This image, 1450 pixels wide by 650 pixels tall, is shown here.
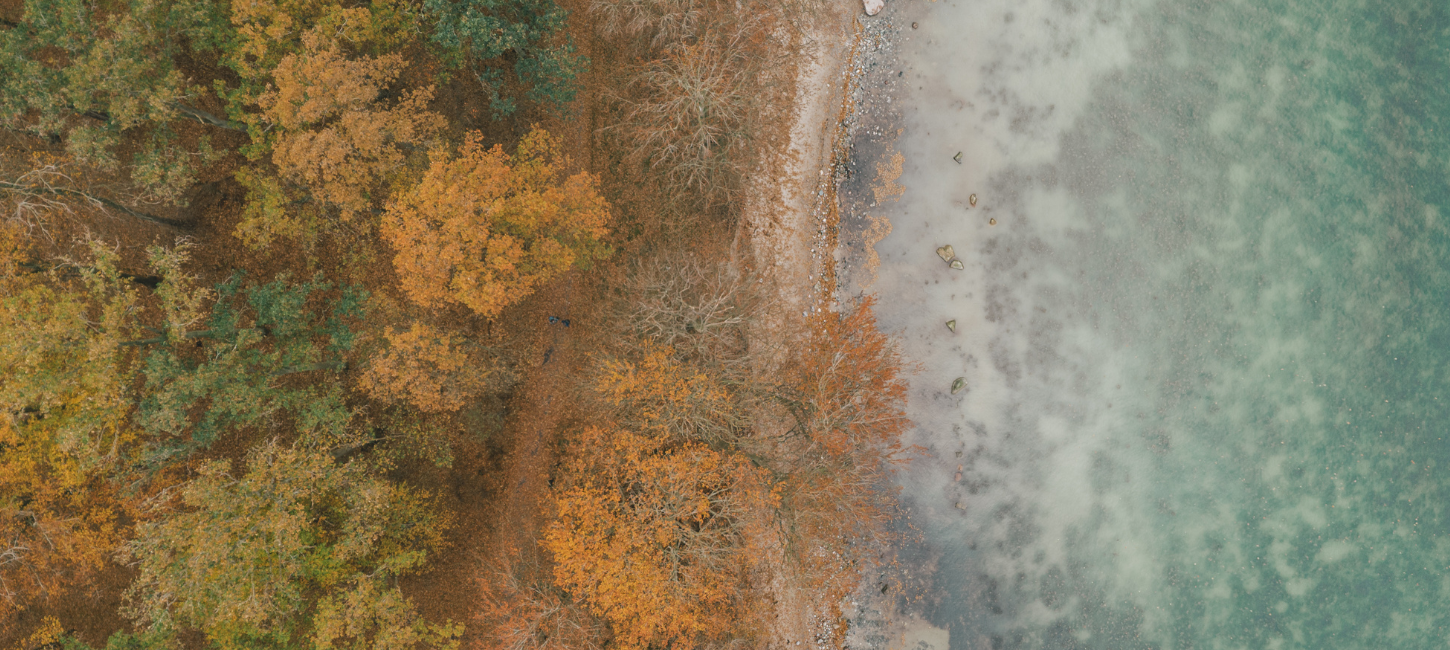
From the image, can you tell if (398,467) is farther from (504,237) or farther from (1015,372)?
(1015,372)

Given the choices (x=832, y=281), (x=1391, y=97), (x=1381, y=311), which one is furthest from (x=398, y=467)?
(x=1391, y=97)

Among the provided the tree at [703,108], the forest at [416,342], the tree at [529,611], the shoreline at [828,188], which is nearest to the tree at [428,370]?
the forest at [416,342]

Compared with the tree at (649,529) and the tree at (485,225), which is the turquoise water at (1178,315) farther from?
the tree at (485,225)

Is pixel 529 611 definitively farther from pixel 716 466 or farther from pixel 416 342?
pixel 416 342

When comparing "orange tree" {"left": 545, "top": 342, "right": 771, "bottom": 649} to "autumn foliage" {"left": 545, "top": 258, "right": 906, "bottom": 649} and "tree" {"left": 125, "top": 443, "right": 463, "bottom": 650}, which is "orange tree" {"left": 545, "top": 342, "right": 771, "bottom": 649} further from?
"tree" {"left": 125, "top": 443, "right": 463, "bottom": 650}

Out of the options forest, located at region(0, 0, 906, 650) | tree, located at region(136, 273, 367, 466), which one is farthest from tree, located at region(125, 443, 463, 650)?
tree, located at region(136, 273, 367, 466)

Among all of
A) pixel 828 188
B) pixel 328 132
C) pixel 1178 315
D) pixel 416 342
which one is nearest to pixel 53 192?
pixel 328 132
